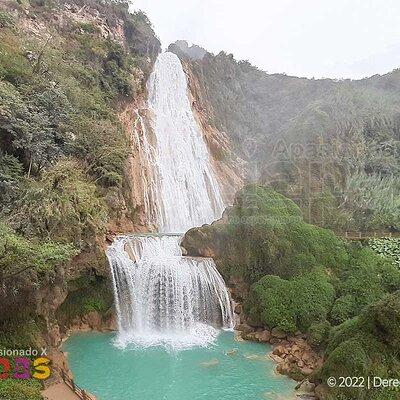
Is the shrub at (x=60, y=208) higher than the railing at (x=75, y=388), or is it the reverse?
the shrub at (x=60, y=208)

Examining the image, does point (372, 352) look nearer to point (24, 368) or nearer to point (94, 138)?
point (24, 368)

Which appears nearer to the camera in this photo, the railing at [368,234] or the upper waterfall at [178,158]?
the railing at [368,234]

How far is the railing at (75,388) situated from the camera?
10930 mm

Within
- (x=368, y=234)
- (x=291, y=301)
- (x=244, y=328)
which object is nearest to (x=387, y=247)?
(x=368, y=234)

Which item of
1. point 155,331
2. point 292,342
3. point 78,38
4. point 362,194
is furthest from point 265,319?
point 78,38

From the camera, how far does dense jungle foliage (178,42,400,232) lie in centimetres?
2773

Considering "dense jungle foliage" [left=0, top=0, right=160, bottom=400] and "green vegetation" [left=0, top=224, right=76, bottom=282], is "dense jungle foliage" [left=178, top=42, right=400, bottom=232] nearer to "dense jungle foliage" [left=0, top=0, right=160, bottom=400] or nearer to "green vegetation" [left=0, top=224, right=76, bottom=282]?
"dense jungle foliage" [left=0, top=0, right=160, bottom=400]

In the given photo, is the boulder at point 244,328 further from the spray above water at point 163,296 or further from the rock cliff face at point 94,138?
the rock cliff face at point 94,138

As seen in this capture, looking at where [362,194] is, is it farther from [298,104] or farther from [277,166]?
[298,104]

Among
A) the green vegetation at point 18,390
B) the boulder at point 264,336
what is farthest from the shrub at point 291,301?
the green vegetation at point 18,390

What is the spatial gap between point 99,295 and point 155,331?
2913mm

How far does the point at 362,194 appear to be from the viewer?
28.8 m

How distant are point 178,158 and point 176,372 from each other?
64.2 ft

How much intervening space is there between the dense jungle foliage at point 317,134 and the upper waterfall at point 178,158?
3230 millimetres
